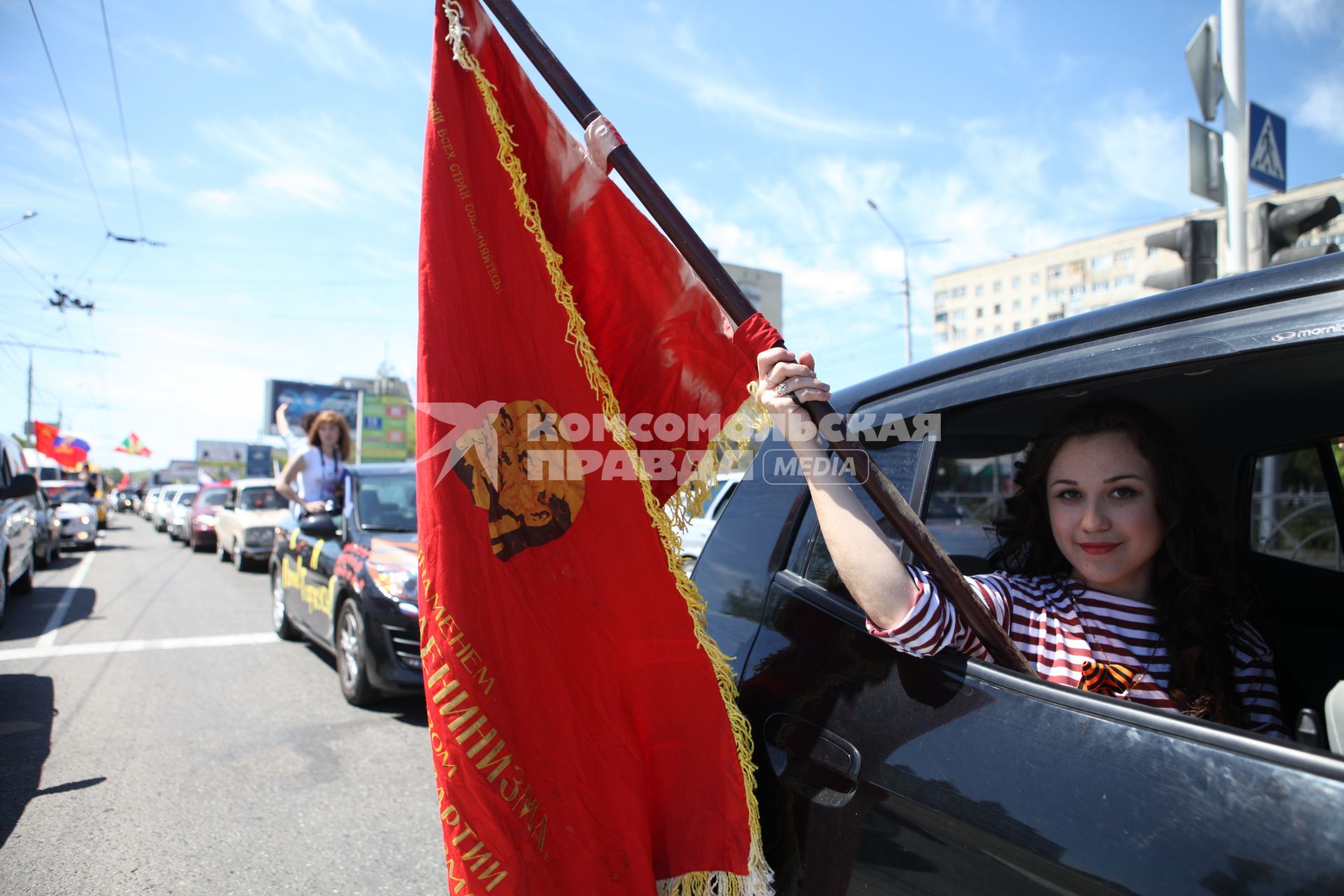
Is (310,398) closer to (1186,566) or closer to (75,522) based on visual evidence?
(75,522)

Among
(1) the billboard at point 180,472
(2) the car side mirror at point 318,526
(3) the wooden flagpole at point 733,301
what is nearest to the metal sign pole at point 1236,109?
(3) the wooden flagpole at point 733,301

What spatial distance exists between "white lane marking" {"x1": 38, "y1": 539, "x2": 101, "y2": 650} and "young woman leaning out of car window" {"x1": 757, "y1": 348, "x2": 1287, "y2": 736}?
27.7 feet

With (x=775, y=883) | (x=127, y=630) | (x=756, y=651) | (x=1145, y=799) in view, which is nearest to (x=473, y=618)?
(x=756, y=651)

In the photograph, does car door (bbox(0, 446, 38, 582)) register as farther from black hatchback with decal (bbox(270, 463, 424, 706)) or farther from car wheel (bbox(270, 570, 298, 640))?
black hatchback with decal (bbox(270, 463, 424, 706))

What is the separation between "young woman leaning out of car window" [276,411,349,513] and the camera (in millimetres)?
7070

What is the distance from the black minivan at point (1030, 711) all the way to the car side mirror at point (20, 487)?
24.4 feet

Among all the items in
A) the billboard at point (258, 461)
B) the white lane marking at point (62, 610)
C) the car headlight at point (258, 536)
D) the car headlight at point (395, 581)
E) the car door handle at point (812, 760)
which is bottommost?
the white lane marking at point (62, 610)

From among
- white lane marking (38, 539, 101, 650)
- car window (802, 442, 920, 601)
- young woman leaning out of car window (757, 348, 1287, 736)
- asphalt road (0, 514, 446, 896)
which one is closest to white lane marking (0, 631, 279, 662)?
asphalt road (0, 514, 446, 896)

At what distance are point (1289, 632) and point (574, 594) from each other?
2.15 m

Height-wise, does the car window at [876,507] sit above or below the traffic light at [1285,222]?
below

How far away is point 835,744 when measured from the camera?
59.1 inches

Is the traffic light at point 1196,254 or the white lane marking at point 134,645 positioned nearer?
the traffic light at point 1196,254

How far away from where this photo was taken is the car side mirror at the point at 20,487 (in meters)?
6.76

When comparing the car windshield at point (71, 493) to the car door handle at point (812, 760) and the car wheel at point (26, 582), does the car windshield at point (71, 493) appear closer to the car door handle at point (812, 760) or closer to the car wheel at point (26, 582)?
the car wheel at point (26, 582)
